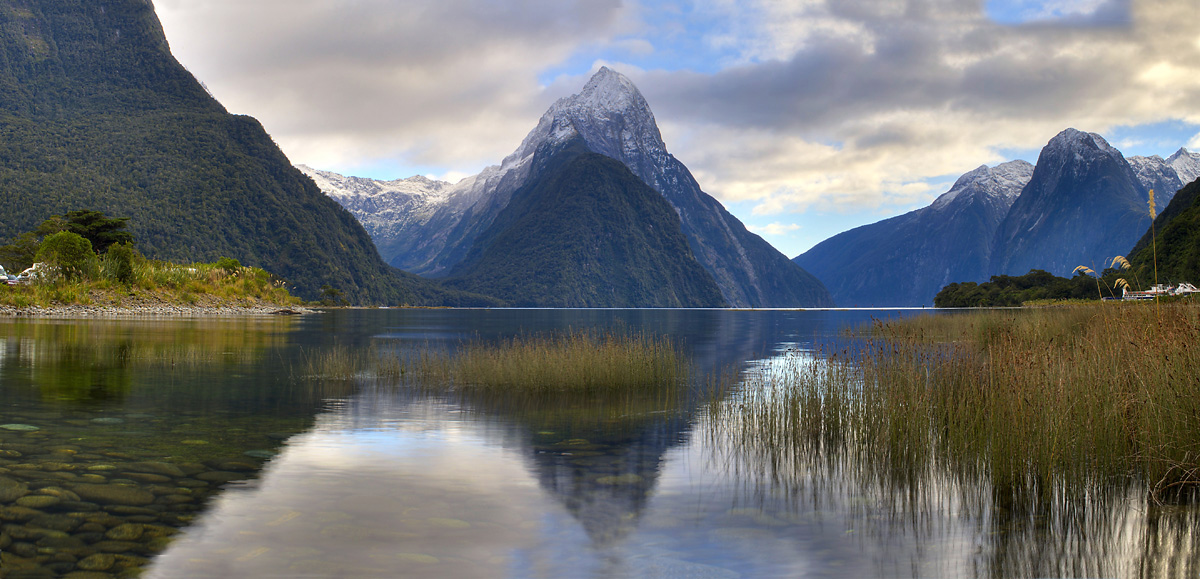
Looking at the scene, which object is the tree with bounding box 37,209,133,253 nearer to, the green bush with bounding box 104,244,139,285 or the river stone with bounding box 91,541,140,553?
the green bush with bounding box 104,244,139,285

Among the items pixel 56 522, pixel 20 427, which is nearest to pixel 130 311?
pixel 20 427

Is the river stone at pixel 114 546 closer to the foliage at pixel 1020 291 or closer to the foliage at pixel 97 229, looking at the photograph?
the foliage at pixel 97 229

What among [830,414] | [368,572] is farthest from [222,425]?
[830,414]

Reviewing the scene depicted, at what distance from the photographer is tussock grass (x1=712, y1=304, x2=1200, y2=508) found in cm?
905

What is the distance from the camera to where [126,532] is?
7.92 m

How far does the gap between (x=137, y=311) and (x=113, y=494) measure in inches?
2870

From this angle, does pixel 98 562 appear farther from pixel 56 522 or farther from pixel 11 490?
pixel 11 490

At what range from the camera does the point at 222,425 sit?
1507 centimetres

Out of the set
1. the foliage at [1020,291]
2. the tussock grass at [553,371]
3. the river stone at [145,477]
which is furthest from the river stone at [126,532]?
the foliage at [1020,291]

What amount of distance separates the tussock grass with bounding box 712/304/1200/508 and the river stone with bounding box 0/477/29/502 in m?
10.2

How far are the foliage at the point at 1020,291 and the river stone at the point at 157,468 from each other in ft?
320

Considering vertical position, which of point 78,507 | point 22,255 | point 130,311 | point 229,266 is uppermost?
point 22,255

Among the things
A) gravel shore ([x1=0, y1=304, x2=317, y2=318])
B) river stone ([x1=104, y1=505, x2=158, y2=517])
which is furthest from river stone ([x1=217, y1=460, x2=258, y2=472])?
gravel shore ([x1=0, y1=304, x2=317, y2=318])

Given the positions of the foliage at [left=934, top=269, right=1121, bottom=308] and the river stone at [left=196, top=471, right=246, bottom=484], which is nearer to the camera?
the river stone at [left=196, top=471, right=246, bottom=484]
